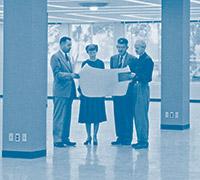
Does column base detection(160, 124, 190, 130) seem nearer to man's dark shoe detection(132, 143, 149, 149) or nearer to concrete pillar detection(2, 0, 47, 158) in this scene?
man's dark shoe detection(132, 143, 149, 149)

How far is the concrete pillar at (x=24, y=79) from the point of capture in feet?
30.4

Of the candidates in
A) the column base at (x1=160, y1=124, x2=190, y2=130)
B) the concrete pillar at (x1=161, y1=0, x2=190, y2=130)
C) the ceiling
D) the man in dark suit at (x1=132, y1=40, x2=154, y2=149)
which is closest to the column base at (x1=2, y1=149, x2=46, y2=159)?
the man in dark suit at (x1=132, y1=40, x2=154, y2=149)

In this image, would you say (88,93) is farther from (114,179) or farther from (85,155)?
(114,179)

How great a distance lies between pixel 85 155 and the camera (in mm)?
9727

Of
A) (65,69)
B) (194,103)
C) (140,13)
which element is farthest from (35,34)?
(194,103)

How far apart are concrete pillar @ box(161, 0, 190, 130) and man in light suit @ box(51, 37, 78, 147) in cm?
384

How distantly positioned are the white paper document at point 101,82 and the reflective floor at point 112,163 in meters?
0.91

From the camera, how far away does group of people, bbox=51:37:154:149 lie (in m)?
10.5

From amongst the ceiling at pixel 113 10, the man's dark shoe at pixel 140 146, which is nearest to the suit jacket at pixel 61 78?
the man's dark shoe at pixel 140 146

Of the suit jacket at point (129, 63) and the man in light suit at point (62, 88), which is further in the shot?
the suit jacket at point (129, 63)

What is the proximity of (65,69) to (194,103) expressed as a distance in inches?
566

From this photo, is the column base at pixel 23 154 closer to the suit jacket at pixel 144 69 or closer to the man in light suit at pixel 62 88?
the man in light suit at pixel 62 88

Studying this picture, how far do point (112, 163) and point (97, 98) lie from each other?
2.06 metres

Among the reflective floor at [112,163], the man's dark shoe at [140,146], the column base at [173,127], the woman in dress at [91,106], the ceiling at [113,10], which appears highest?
the ceiling at [113,10]
